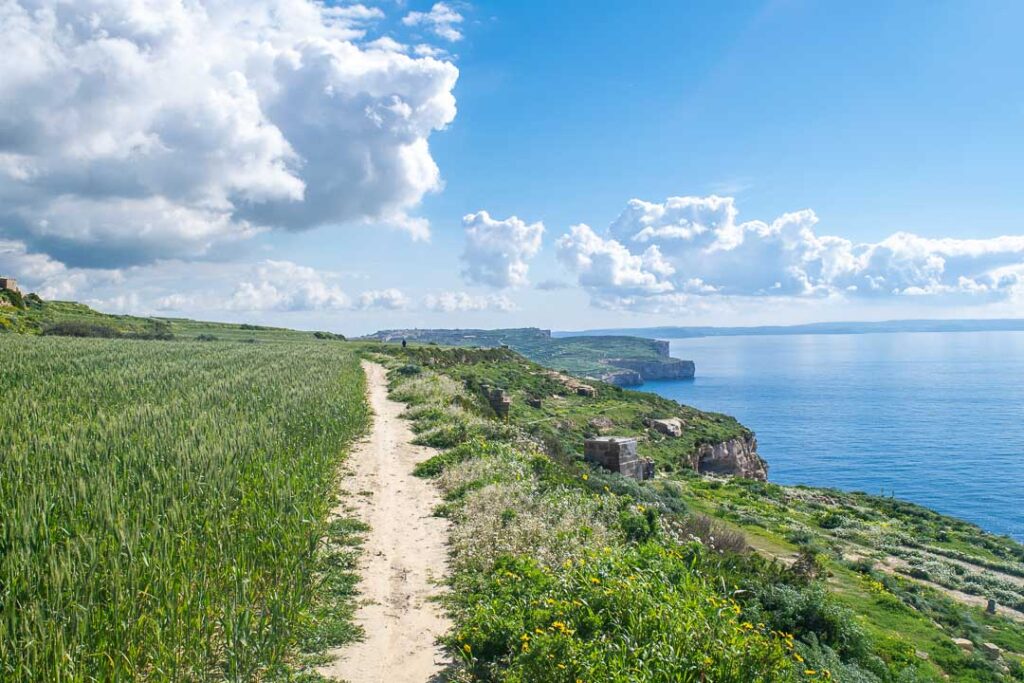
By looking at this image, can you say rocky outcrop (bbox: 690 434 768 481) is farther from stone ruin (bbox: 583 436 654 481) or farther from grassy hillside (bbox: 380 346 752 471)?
stone ruin (bbox: 583 436 654 481)

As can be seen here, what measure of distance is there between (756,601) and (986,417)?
447 feet

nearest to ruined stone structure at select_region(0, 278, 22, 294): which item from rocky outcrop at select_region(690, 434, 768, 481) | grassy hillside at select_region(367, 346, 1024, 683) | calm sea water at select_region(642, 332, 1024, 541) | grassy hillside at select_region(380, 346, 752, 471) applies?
grassy hillside at select_region(380, 346, 752, 471)

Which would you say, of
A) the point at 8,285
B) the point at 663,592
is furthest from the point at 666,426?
the point at 8,285

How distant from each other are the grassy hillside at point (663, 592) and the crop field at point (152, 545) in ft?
8.84

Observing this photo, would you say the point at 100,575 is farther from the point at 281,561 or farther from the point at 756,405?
the point at 756,405

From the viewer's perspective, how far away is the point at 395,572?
9.92m

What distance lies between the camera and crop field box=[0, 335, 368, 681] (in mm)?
5125

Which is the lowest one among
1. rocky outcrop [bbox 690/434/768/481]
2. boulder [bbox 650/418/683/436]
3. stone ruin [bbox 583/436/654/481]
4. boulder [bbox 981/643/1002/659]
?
rocky outcrop [bbox 690/434/768/481]

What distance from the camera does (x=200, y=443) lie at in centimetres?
1095

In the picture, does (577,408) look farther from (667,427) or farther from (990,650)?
(990,650)

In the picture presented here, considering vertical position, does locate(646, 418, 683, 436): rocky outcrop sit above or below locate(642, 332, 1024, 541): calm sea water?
above

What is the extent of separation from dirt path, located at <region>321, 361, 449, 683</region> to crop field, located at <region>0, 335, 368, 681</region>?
0.89m

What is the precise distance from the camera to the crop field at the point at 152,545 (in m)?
5.12

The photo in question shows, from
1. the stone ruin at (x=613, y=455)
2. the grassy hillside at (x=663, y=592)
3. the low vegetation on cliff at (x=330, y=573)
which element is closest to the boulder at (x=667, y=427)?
the grassy hillside at (x=663, y=592)
